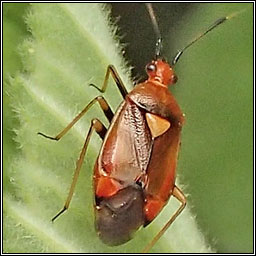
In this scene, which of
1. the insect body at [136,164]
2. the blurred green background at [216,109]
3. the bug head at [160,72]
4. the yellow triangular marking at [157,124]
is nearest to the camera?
the insect body at [136,164]

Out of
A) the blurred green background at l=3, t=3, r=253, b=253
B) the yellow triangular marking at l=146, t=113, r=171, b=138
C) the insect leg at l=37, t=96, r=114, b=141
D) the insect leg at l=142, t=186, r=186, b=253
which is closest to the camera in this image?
the insect leg at l=37, t=96, r=114, b=141

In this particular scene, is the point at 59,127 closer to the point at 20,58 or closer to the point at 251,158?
the point at 20,58

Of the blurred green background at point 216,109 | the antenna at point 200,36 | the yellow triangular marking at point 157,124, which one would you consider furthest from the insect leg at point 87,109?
the blurred green background at point 216,109

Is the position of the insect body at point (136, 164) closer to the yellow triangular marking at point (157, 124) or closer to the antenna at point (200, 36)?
the yellow triangular marking at point (157, 124)

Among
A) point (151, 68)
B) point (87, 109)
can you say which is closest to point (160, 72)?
point (151, 68)

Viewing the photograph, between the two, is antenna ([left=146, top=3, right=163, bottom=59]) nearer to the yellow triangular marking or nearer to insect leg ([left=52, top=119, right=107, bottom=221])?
the yellow triangular marking

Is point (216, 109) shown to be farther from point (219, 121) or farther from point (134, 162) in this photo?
point (134, 162)

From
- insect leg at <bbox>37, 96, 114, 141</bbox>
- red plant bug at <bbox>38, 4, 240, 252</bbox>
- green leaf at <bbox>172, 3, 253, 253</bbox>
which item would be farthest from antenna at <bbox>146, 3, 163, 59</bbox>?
insect leg at <bbox>37, 96, 114, 141</bbox>
